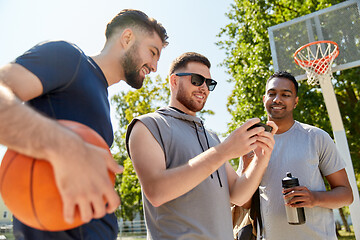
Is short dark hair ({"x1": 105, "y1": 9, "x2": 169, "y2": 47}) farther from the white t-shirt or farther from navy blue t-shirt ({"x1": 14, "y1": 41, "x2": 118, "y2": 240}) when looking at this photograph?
the white t-shirt

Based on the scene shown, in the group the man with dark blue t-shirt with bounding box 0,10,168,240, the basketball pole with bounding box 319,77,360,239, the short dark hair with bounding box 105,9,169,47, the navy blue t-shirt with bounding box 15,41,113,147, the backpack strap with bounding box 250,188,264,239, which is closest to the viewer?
the man with dark blue t-shirt with bounding box 0,10,168,240

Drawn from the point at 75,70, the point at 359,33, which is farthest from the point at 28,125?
the point at 359,33

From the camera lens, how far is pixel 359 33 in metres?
7.34

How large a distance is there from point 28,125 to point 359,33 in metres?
8.25

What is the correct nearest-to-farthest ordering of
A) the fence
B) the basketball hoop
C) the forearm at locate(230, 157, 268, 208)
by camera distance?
the forearm at locate(230, 157, 268, 208) < the basketball hoop < the fence

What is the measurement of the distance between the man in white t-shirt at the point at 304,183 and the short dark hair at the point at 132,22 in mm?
1851

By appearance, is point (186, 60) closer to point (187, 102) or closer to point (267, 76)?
point (187, 102)

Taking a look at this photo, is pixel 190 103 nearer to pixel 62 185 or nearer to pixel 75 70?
pixel 75 70

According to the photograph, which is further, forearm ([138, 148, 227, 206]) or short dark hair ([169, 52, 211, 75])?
short dark hair ([169, 52, 211, 75])

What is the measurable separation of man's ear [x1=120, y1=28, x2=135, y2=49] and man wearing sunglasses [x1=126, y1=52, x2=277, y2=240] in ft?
1.98

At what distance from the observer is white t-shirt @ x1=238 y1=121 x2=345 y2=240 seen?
Result: 2.96m

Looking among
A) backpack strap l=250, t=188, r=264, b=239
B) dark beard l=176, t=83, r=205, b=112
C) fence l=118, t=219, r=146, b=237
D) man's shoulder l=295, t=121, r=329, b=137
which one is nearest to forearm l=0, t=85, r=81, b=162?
dark beard l=176, t=83, r=205, b=112

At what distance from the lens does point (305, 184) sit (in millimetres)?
3037

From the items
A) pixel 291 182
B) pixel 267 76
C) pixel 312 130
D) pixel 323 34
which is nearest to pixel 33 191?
pixel 291 182
